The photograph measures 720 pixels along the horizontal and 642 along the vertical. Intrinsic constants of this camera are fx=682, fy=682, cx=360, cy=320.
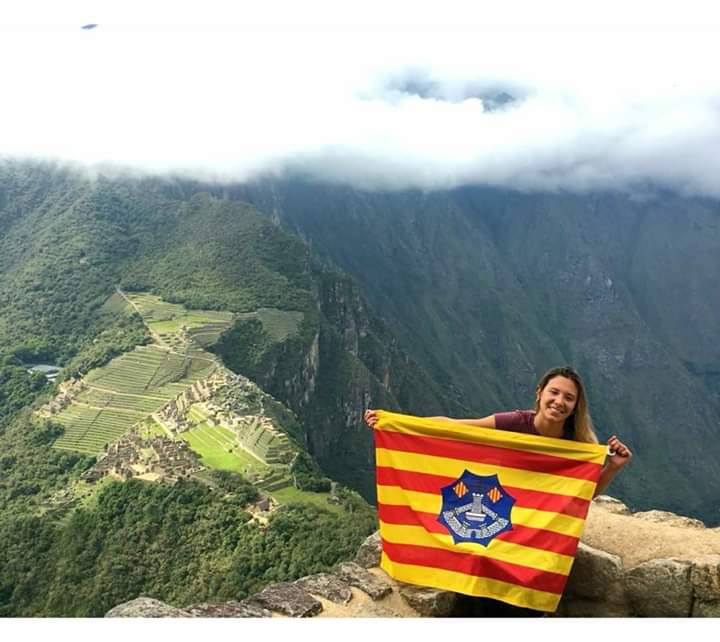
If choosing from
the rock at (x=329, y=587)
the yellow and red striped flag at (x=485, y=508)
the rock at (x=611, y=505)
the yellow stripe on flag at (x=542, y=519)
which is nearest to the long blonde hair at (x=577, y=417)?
the yellow and red striped flag at (x=485, y=508)

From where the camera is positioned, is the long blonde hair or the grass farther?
the grass

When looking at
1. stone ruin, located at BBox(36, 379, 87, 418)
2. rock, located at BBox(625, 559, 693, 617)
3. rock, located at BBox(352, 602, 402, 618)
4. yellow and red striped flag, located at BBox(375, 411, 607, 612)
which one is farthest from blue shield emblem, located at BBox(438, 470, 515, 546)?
stone ruin, located at BBox(36, 379, 87, 418)

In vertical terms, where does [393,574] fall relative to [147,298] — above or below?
above

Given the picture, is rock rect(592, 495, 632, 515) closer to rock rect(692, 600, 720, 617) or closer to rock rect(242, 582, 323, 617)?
rock rect(692, 600, 720, 617)

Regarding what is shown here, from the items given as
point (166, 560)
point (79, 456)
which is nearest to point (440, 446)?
point (166, 560)

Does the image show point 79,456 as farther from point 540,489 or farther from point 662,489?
point 662,489

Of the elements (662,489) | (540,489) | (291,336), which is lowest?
(662,489)
